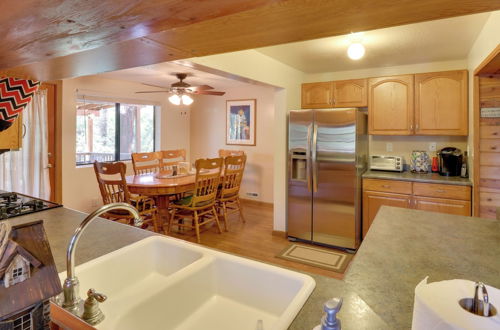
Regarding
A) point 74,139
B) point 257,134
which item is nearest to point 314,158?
point 257,134

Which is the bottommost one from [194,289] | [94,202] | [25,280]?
[94,202]

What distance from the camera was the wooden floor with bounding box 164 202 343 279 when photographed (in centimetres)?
313

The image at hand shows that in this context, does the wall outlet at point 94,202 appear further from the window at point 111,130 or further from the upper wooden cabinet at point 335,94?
the upper wooden cabinet at point 335,94

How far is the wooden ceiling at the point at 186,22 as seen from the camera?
57cm

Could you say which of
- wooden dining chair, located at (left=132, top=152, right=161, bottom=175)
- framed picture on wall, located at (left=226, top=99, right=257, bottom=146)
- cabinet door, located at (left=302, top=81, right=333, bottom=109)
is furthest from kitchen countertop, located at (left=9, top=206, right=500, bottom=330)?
framed picture on wall, located at (left=226, top=99, right=257, bottom=146)

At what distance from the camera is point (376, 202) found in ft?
11.0

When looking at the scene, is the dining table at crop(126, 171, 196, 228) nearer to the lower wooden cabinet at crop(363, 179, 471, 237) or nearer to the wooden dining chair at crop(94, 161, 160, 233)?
the wooden dining chair at crop(94, 161, 160, 233)

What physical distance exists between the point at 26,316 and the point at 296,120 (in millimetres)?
3225

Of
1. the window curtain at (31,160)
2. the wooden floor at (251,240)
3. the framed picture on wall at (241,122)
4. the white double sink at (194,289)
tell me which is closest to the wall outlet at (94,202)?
the window curtain at (31,160)

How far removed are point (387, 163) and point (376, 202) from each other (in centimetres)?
59

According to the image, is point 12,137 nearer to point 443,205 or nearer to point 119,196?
point 119,196

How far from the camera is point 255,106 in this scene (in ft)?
17.9

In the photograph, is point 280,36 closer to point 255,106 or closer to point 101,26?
Result: point 101,26

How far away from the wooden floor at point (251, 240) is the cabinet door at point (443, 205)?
1.21 m
